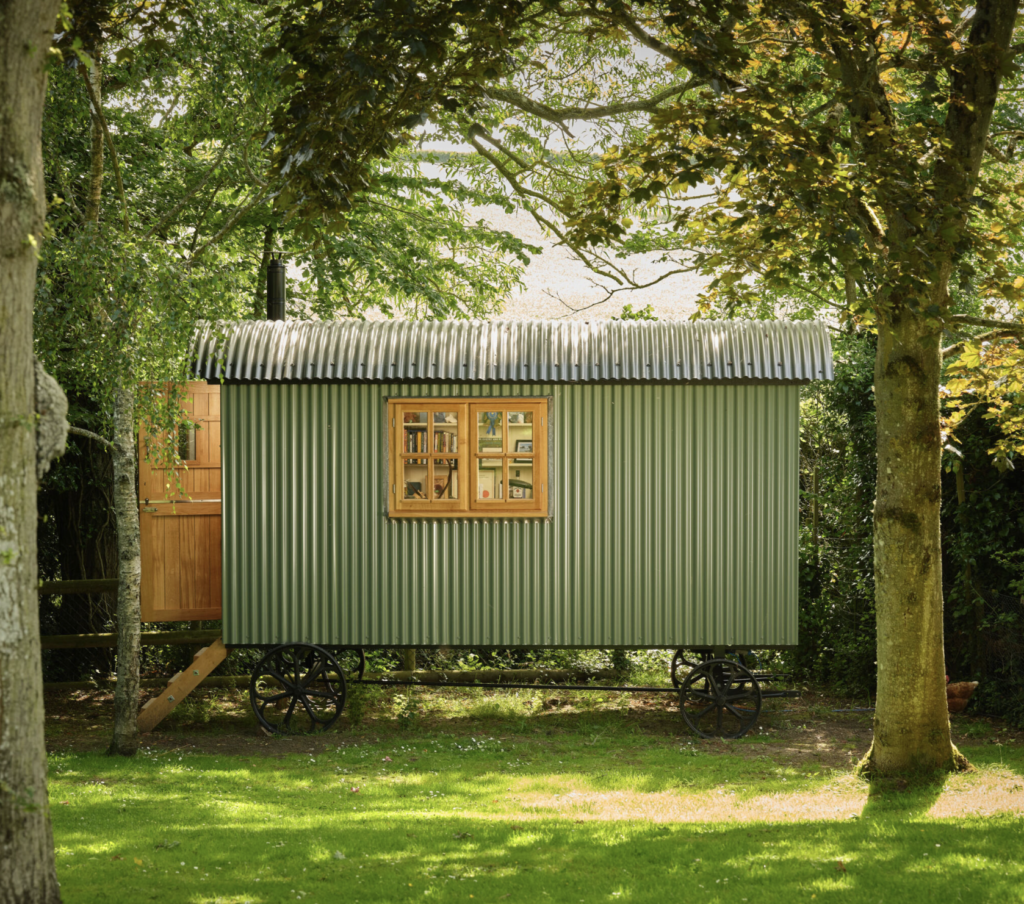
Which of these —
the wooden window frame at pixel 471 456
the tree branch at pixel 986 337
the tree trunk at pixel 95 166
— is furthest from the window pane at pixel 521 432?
the tree trunk at pixel 95 166

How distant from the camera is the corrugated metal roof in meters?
8.95

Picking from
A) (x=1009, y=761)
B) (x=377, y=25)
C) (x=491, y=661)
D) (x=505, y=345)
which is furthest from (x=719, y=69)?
Result: (x=491, y=661)

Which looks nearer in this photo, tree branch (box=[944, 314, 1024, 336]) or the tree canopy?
the tree canopy

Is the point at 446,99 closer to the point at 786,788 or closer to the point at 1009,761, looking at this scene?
the point at 786,788

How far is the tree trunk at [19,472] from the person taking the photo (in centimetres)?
370

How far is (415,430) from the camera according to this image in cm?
918

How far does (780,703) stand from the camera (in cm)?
1048

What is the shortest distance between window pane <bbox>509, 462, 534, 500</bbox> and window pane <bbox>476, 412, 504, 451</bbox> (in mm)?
239

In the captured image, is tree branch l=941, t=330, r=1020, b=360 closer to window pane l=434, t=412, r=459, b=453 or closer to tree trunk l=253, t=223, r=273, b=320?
window pane l=434, t=412, r=459, b=453

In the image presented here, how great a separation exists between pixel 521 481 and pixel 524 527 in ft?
1.33

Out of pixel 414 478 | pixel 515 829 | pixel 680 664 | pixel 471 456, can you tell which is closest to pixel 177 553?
pixel 414 478

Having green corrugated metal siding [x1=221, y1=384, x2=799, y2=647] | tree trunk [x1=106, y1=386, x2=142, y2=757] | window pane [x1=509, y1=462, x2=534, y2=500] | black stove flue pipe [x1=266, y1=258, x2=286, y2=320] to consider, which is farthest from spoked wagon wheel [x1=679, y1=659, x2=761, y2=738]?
black stove flue pipe [x1=266, y1=258, x2=286, y2=320]

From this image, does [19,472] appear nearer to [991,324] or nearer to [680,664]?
[991,324]

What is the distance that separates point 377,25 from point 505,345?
373 centimetres
